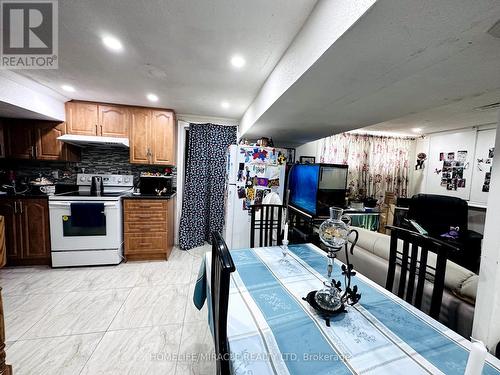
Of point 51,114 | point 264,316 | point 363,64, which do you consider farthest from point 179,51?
point 51,114

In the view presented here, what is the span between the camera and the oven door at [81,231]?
2.66 meters

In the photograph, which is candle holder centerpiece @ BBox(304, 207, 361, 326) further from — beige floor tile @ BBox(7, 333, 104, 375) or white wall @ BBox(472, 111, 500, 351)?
beige floor tile @ BBox(7, 333, 104, 375)

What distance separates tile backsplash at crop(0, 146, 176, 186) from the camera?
10.1ft

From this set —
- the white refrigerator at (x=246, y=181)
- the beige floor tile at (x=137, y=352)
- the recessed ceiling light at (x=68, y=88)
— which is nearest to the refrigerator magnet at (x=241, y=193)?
the white refrigerator at (x=246, y=181)

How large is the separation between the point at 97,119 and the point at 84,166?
839 millimetres

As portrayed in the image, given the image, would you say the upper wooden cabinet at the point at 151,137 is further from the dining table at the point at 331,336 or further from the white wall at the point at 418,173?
the white wall at the point at 418,173

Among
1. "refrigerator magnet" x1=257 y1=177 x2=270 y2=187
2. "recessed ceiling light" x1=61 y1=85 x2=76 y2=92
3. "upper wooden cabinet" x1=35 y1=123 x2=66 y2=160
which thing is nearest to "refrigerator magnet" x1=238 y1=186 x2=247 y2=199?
"refrigerator magnet" x1=257 y1=177 x2=270 y2=187

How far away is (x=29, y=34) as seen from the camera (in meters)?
1.44

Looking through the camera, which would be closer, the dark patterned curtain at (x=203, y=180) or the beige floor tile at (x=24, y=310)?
the beige floor tile at (x=24, y=310)

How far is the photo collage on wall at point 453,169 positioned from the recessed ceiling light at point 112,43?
545 cm

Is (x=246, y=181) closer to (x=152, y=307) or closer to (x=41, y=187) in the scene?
(x=152, y=307)

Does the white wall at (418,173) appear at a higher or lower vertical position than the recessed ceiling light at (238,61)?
lower

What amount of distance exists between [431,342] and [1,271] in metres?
4.35

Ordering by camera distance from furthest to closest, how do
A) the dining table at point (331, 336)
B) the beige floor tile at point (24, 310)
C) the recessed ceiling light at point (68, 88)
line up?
the recessed ceiling light at point (68, 88) < the beige floor tile at point (24, 310) < the dining table at point (331, 336)
